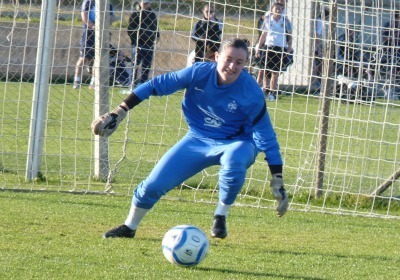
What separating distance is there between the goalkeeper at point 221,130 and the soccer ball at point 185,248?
74 cm

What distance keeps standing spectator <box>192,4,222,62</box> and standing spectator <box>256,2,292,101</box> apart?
19.7 inches

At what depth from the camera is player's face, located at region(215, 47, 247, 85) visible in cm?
693

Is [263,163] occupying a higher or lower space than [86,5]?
lower

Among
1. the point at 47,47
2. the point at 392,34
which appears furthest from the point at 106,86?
the point at 392,34

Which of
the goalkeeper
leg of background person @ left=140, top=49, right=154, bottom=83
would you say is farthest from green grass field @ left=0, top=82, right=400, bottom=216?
the goalkeeper

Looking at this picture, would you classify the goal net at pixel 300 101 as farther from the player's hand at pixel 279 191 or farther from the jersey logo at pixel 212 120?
the player's hand at pixel 279 191

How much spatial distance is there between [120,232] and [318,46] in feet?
13.0

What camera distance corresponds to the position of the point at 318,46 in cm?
1032

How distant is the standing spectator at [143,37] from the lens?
10.6 metres

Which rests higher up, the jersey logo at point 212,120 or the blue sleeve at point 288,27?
the blue sleeve at point 288,27

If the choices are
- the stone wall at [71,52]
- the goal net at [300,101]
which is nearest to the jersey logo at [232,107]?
the goal net at [300,101]

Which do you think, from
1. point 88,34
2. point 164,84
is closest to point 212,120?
point 164,84

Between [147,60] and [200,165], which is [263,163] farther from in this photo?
[200,165]

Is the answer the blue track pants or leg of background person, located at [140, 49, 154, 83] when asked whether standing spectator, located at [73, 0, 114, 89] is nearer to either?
leg of background person, located at [140, 49, 154, 83]
